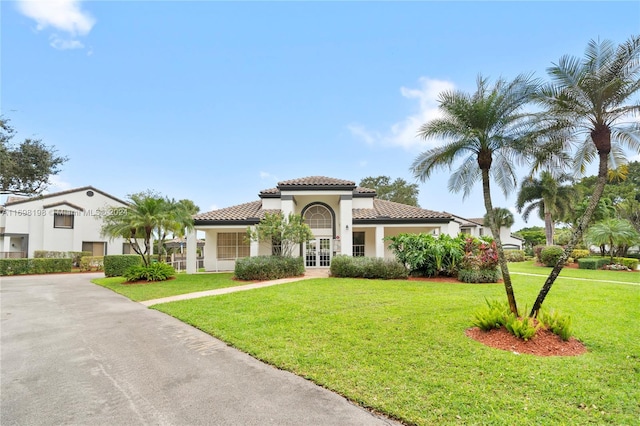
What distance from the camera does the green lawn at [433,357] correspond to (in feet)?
12.3

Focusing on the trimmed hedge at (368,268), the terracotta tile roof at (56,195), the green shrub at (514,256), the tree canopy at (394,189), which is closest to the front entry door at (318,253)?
the trimmed hedge at (368,268)

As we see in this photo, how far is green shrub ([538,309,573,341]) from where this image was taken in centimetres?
589

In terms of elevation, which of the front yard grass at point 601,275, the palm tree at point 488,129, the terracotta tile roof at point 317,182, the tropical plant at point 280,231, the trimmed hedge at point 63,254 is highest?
the terracotta tile roof at point 317,182

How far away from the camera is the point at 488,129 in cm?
734

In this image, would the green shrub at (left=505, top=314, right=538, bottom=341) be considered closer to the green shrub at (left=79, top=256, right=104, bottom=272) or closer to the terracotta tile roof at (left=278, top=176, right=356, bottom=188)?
the terracotta tile roof at (left=278, top=176, right=356, bottom=188)

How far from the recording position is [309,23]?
43.5ft

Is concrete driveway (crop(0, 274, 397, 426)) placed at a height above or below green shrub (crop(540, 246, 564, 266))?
below

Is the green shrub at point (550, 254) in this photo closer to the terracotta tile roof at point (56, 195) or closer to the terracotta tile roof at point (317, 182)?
the terracotta tile roof at point (317, 182)

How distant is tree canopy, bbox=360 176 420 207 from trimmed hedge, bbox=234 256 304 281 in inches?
1239

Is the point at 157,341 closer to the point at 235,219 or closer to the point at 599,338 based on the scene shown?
the point at 599,338

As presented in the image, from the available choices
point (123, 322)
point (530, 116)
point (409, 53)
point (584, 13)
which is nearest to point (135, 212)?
point (123, 322)

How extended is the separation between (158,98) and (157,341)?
15226 millimetres

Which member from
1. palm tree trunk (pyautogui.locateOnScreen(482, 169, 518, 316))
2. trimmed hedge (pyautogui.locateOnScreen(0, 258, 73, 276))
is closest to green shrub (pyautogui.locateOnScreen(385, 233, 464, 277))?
palm tree trunk (pyautogui.locateOnScreen(482, 169, 518, 316))

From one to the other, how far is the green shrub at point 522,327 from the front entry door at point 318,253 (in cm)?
1531
